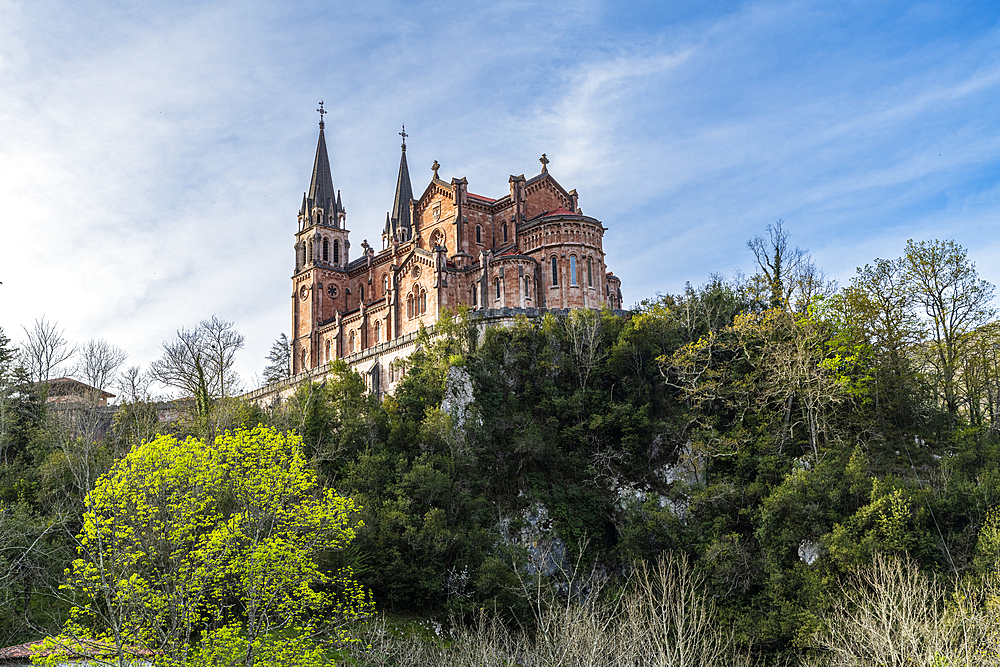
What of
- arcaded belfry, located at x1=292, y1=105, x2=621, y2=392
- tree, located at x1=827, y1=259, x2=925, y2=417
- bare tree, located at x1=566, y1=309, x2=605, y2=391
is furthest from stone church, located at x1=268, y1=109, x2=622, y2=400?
tree, located at x1=827, y1=259, x2=925, y2=417

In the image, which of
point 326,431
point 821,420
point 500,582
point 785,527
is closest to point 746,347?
point 821,420

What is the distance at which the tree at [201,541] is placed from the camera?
23.4 meters

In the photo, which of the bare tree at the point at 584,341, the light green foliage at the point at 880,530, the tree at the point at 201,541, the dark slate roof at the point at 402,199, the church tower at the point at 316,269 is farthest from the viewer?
the dark slate roof at the point at 402,199

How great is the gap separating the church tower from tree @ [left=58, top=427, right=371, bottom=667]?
37298mm

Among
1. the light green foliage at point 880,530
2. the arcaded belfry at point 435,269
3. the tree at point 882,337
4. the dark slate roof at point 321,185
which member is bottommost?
the light green foliage at point 880,530

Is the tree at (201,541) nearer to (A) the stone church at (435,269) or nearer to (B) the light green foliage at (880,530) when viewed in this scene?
(B) the light green foliage at (880,530)

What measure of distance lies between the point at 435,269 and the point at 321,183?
2095 cm

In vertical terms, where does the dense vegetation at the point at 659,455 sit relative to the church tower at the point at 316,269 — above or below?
below

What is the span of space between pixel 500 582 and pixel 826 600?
476 inches

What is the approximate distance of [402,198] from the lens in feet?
252

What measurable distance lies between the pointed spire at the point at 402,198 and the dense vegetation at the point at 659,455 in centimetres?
2935

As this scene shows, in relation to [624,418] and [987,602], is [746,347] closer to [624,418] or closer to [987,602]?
[624,418]

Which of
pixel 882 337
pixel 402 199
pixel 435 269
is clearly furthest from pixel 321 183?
pixel 882 337

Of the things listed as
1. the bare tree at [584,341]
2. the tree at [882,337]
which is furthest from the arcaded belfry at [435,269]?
the tree at [882,337]
